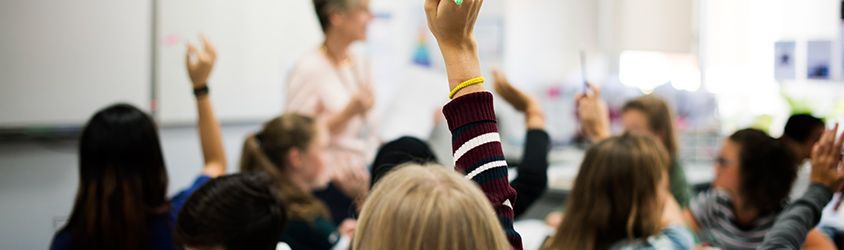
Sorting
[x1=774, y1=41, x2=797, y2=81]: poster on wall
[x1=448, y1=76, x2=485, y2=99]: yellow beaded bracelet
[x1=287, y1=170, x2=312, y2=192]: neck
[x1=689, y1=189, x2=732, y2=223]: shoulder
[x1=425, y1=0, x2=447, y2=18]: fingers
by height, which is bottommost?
[x1=689, y1=189, x2=732, y2=223]: shoulder

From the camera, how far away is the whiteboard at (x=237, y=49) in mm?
3988

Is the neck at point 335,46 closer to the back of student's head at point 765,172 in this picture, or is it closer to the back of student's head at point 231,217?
the back of student's head at point 765,172

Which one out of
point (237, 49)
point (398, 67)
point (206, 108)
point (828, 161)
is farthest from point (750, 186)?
point (398, 67)

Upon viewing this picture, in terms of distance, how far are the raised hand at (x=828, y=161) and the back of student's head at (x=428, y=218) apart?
112cm

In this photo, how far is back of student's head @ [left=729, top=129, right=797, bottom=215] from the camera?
2.75 m

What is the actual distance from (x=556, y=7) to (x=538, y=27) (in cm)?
24

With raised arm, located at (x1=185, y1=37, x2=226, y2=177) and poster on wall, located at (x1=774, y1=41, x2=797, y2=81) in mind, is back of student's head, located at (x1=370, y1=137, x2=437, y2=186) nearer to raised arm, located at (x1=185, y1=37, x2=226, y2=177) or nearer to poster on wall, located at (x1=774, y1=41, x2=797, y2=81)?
raised arm, located at (x1=185, y1=37, x2=226, y2=177)

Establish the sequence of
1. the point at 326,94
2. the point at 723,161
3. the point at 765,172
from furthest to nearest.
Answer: the point at 326,94
the point at 723,161
the point at 765,172

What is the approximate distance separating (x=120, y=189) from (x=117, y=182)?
0.7 inches

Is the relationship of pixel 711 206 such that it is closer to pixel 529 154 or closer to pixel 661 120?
pixel 661 120

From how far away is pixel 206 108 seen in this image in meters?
2.64

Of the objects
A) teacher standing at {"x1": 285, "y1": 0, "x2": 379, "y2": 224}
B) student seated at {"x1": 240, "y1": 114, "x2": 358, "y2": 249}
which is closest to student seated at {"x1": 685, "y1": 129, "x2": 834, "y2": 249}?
student seated at {"x1": 240, "y1": 114, "x2": 358, "y2": 249}

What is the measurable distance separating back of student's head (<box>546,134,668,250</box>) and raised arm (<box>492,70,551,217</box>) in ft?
0.37

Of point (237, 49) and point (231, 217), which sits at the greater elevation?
point (237, 49)
